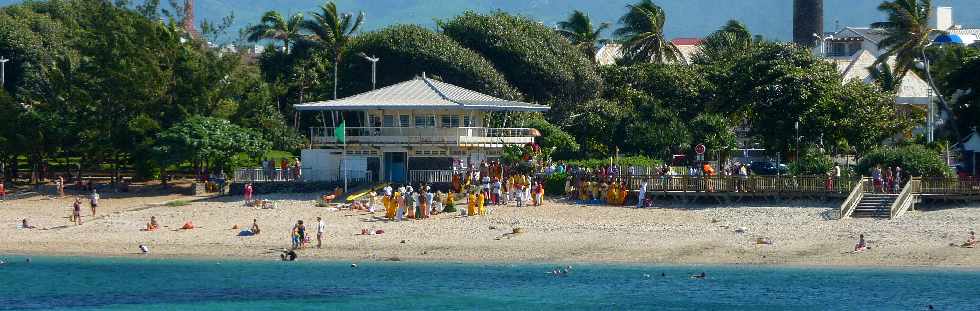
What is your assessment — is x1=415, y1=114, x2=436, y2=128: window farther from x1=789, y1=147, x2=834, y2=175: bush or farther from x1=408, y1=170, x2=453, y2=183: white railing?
x1=789, y1=147, x2=834, y2=175: bush

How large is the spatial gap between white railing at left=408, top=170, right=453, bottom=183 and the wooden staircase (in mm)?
15142


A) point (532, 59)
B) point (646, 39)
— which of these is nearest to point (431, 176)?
point (532, 59)

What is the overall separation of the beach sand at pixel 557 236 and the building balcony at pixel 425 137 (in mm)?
6443

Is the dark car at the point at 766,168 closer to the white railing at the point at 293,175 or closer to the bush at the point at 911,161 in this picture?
A: the bush at the point at 911,161

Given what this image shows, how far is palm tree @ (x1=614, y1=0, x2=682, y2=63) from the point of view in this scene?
8106 cm

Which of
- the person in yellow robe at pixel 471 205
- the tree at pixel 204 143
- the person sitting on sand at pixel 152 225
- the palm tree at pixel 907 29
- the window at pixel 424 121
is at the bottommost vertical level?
the person sitting on sand at pixel 152 225

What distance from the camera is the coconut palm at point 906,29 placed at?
68188mm

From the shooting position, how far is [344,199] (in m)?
54.7

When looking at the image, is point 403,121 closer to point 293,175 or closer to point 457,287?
point 293,175

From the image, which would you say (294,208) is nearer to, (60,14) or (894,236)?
(894,236)

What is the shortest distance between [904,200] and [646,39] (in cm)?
3432

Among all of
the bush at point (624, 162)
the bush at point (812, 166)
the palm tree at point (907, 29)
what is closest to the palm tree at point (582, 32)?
the palm tree at point (907, 29)

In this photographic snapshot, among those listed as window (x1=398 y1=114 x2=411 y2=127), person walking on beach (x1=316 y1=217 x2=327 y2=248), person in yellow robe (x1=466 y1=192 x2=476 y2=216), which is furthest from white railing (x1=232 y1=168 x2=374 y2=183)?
person walking on beach (x1=316 y1=217 x2=327 y2=248)

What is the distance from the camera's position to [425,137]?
57500 millimetres
